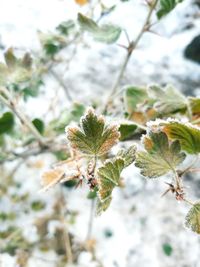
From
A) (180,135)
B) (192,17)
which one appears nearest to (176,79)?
(192,17)

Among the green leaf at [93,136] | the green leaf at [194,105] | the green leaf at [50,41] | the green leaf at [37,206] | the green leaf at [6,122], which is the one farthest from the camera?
the green leaf at [37,206]

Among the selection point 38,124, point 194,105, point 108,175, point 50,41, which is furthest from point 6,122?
point 108,175

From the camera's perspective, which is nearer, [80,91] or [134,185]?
[134,185]

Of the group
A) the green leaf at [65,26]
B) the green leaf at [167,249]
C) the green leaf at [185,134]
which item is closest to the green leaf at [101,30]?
the green leaf at [65,26]

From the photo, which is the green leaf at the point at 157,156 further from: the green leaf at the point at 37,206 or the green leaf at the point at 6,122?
the green leaf at the point at 37,206

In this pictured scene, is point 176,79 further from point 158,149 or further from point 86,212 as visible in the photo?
point 158,149

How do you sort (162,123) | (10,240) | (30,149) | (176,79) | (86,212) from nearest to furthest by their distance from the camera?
(162,123) → (30,149) → (10,240) → (86,212) → (176,79)

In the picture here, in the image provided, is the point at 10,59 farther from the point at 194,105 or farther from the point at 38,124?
the point at 194,105
